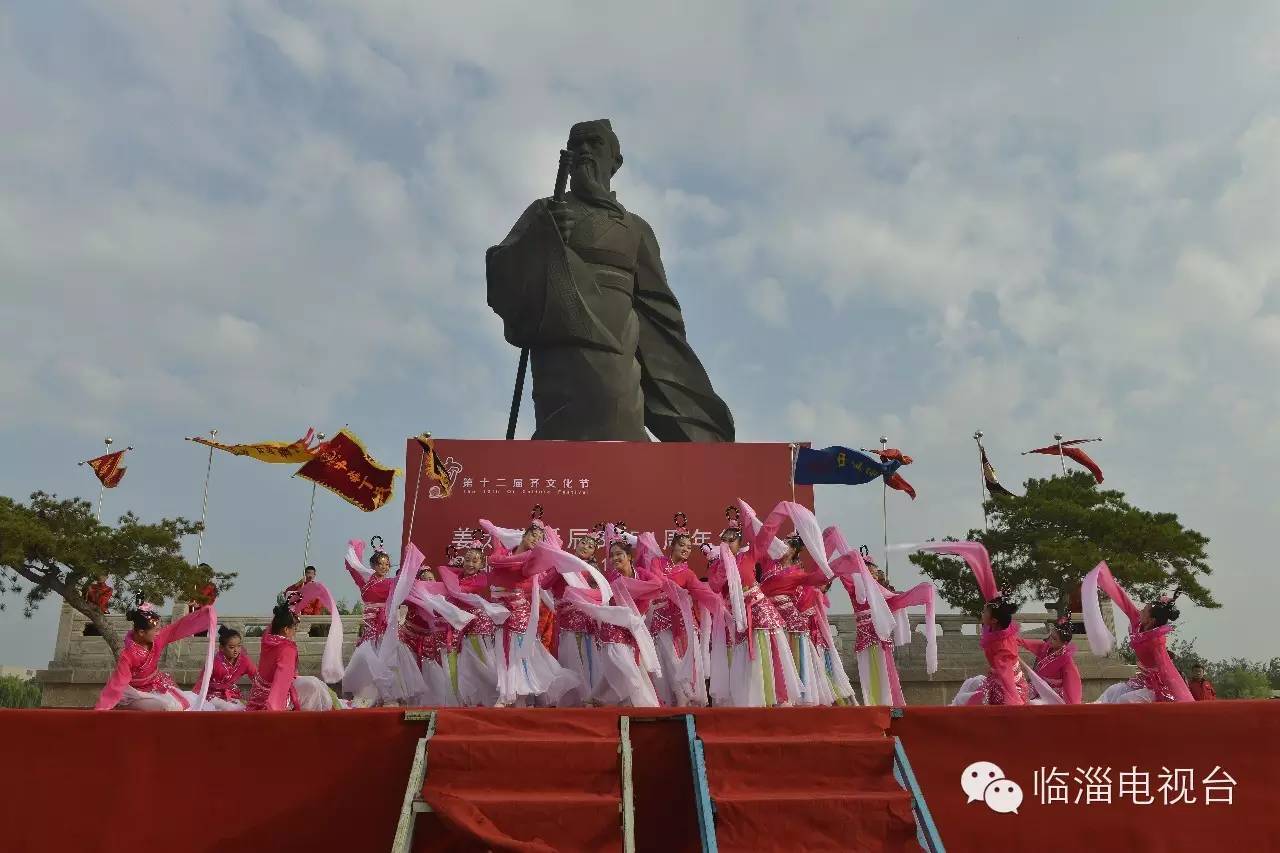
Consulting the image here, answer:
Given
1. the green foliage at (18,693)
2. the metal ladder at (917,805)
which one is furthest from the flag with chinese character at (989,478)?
the green foliage at (18,693)

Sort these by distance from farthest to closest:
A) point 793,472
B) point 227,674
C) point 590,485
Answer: point 793,472
point 590,485
point 227,674

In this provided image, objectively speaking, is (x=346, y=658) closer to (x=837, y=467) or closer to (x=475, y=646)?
(x=475, y=646)

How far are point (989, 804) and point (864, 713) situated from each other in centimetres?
59

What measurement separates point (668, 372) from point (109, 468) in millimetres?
7721

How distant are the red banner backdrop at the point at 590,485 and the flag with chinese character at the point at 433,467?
0.27 feet

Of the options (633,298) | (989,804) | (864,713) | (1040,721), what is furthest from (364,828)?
(633,298)

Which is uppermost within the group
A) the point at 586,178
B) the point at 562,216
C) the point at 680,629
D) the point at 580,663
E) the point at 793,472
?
the point at 586,178

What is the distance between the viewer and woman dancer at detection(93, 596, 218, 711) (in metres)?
4.25

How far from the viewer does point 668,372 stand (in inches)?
465

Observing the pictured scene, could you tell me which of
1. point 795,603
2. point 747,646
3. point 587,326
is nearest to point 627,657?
point 747,646

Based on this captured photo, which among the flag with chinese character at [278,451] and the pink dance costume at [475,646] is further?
the flag with chinese character at [278,451]

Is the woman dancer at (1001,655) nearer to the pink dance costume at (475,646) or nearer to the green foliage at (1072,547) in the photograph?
the pink dance costume at (475,646)

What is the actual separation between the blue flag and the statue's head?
4.58 meters

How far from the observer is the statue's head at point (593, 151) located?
11.3 metres
